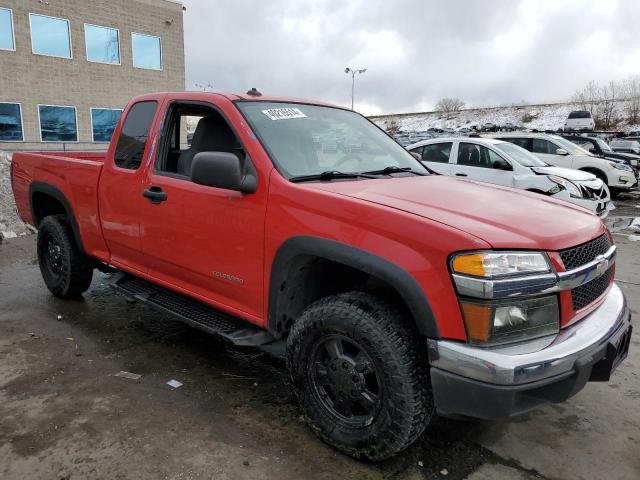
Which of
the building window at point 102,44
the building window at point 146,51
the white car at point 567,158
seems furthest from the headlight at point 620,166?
the building window at point 102,44

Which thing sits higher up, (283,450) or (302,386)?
(302,386)

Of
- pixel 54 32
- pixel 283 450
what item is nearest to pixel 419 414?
pixel 283 450

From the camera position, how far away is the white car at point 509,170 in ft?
28.6

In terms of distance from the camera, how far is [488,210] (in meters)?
2.55

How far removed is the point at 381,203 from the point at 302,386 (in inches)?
42.7

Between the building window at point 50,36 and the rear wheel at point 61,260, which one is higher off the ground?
the building window at point 50,36

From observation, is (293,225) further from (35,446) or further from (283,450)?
(35,446)

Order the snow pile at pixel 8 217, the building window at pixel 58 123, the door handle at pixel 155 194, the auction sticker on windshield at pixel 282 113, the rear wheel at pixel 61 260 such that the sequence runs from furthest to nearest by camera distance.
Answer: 1. the building window at pixel 58 123
2. the snow pile at pixel 8 217
3. the rear wheel at pixel 61 260
4. the door handle at pixel 155 194
5. the auction sticker on windshield at pixel 282 113

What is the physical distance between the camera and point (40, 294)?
17.1 feet

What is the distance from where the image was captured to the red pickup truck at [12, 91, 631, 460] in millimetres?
2137

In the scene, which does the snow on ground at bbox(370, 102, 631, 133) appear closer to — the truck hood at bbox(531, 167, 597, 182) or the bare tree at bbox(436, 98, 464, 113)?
the bare tree at bbox(436, 98, 464, 113)

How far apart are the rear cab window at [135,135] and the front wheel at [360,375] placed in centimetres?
204

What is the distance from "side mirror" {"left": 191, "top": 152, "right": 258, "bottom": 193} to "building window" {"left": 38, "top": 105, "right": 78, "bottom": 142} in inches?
802

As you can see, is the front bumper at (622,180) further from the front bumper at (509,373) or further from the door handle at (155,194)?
the door handle at (155,194)
